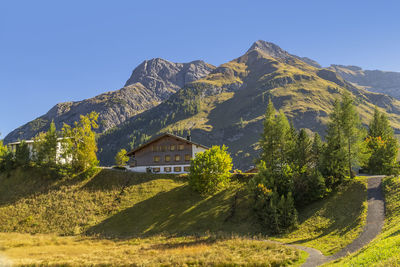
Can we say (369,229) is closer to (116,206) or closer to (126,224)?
(126,224)

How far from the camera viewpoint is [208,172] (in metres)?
54.7

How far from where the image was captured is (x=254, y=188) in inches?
1825

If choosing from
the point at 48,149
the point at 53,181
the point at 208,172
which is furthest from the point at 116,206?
the point at 48,149

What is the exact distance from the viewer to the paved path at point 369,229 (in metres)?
26.1

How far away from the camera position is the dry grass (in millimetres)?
27047

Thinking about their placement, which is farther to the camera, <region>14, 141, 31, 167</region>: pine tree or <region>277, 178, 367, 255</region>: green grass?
<region>14, 141, 31, 167</region>: pine tree

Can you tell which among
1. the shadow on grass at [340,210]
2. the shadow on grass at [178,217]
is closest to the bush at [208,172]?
the shadow on grass at [178,217]

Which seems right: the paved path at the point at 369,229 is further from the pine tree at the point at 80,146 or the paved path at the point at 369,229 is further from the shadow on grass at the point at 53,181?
the pine tree at the point at 80,146

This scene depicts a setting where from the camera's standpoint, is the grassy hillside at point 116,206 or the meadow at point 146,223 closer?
the meadow at point 146,223

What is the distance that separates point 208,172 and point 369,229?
96.8 feet

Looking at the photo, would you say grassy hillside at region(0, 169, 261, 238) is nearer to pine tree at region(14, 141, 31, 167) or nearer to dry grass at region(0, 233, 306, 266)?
pine tree at region(14, 141, 31, 167)

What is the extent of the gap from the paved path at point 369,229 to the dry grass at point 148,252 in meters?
1.50

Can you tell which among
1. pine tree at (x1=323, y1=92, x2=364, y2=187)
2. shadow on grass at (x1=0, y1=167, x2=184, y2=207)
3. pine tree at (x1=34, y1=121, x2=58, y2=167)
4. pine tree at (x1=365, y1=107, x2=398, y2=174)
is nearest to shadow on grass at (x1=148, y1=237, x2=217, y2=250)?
pine tree at (x1=323, y1=92, x2=364, y2=187)

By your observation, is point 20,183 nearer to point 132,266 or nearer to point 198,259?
point 132,266
